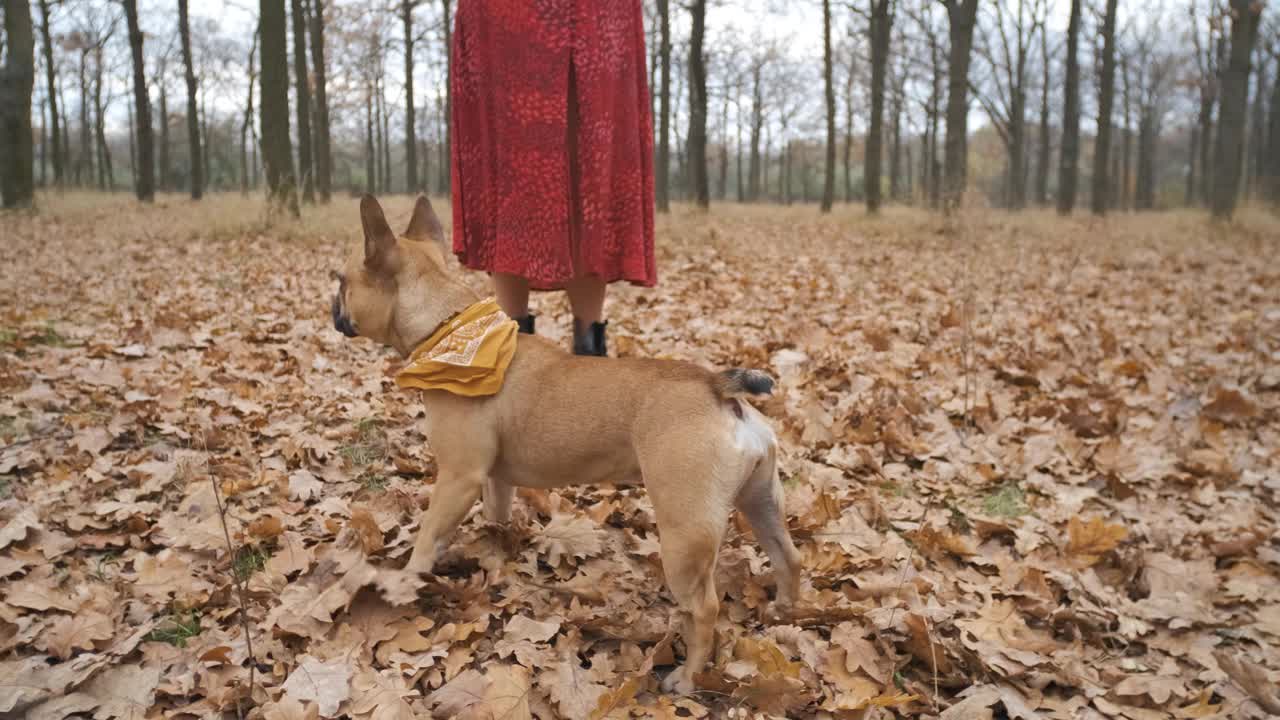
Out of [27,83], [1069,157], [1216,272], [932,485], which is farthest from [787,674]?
[1069,157]

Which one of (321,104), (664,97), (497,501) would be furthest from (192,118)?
(497,501)

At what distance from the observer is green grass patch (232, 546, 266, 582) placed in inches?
97.7

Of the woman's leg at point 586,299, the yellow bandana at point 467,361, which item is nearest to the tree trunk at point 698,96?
the woman's leg at point 586,299

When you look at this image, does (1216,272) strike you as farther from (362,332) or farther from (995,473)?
(362,332)

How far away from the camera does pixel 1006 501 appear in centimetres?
339

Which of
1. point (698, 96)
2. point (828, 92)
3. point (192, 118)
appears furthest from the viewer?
point (828, 92)

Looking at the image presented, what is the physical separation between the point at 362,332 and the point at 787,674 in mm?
1770

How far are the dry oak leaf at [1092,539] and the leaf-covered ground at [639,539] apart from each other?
0.01 metres

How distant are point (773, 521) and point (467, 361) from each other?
3.53 ft

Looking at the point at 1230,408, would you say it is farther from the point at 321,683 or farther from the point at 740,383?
the point at 321,683

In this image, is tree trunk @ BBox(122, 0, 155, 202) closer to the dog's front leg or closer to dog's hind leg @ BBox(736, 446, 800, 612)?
the dog's front leg

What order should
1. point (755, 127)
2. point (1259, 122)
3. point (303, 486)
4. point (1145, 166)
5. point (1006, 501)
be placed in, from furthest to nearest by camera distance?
point (755, 127) → point (1145, 166) → point (1259, 122) → point (1006, 501) → point (303, 486)

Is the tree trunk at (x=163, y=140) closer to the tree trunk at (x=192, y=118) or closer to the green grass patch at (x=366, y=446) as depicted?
the tree trunk at (x=192, y=118)

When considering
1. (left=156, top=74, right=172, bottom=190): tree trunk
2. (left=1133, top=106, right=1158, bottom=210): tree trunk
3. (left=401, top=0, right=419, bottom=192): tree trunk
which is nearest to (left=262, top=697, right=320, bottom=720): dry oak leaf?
(left=401, top=0, right=419, bottom=192): tree trunk
